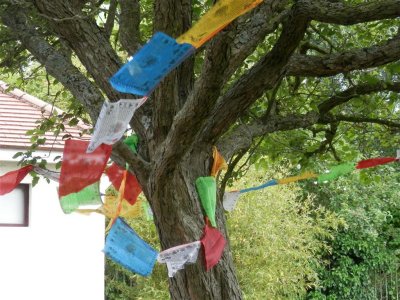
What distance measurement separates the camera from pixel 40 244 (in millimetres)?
14922

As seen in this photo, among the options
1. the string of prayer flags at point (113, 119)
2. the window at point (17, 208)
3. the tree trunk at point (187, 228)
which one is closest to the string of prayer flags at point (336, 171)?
the tree trunk at point (187, 228)

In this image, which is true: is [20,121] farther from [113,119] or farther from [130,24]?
[113,119]

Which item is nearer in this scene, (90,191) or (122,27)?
(90,191)

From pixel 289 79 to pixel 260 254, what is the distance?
9939mm

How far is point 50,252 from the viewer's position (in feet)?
49.2

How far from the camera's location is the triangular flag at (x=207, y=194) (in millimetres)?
5621

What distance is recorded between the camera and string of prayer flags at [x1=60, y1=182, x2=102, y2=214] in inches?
221

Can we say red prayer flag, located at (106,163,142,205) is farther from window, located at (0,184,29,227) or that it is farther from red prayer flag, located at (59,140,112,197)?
window, located at (0,184,29,227)

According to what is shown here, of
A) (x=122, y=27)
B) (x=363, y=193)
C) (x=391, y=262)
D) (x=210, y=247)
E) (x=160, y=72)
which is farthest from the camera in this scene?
(x=363, y=193)

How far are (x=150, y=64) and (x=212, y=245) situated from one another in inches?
75.0

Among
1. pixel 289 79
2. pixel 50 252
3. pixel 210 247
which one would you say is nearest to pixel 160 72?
pixel 210 247

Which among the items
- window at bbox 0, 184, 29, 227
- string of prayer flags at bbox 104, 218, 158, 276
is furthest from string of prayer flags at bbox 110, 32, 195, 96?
window at bbox 0, 184, 29, 227

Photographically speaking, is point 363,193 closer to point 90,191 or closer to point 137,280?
point 137,280

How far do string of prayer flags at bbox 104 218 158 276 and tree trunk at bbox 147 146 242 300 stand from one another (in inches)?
6.9
